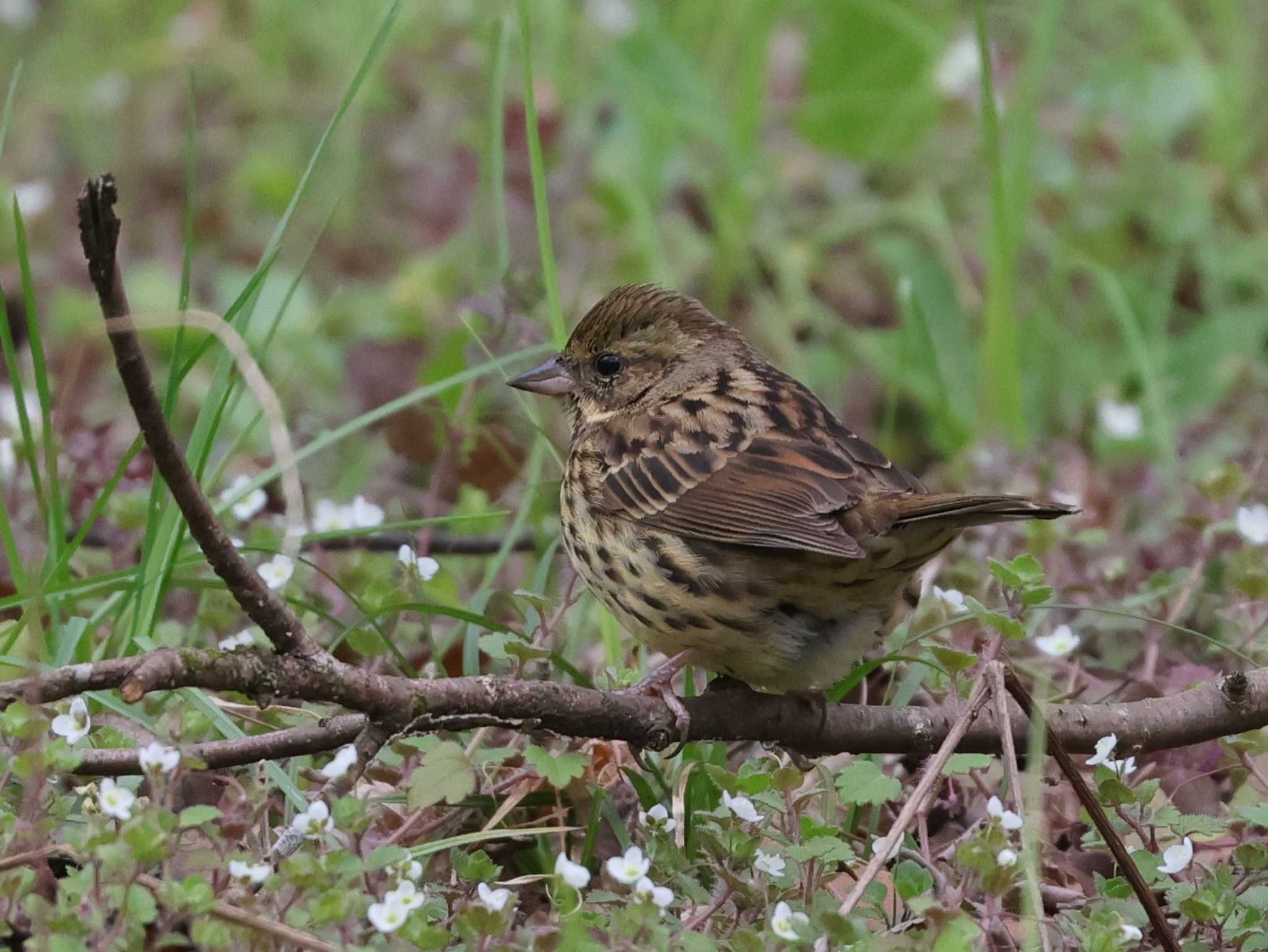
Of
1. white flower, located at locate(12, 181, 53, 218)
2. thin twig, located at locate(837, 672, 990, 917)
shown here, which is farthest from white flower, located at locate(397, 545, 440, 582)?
white flower, located at locate(12, 181, 53, 218)

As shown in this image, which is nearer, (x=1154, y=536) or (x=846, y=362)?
(x=1154, y=536)

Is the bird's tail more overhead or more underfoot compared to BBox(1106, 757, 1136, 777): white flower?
more overhead

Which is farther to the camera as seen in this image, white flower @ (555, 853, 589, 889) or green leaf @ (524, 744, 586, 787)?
green leaf @ (524, 744, 586, 787)

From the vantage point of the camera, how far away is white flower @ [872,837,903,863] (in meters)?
2.41

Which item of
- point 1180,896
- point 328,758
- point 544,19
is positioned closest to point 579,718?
point 328,758

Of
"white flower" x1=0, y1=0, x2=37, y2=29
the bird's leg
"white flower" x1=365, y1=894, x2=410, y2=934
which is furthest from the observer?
"white flower" x1=0, y1=0, x2=37, y2=29

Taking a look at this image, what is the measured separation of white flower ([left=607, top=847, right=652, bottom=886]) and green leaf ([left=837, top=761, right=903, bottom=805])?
32cm

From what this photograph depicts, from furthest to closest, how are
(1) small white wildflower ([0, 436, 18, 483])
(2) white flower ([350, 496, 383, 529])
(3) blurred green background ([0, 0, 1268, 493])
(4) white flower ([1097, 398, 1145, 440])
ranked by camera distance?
(3) blurred green background ([0, 0, 1268, 493]), (4) white flower ([1097, 398, 1145, 440]), (1) small white wildflower ([0, 436, 18, 483]), (2) white flower ([350, 496, 383, 529])

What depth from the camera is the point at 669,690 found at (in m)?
2.91

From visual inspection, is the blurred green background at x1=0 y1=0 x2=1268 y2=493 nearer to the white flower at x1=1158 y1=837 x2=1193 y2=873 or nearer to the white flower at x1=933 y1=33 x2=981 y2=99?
the white flower at x1=933 y1=33 x2=981 y2=99

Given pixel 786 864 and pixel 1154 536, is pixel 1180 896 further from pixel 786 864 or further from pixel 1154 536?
pixel 1154 536

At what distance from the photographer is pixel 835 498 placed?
3027 mm

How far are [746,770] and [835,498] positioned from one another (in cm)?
57

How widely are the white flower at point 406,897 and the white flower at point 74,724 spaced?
0.50 meters
